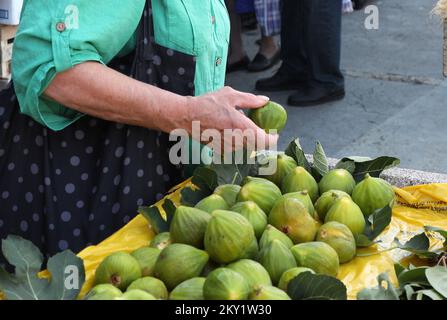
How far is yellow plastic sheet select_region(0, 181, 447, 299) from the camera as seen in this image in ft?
5.25

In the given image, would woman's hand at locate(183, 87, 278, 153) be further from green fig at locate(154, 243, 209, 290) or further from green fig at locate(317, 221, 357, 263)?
green fig at locate(154, 243, 209, 290)

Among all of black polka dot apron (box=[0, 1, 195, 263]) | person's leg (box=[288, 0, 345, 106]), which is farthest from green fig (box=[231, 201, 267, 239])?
person's leg (box=[288, 0, 345, 106])

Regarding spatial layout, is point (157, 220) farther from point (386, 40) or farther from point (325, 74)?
point (386, 40)

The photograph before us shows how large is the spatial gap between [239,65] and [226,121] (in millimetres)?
3732

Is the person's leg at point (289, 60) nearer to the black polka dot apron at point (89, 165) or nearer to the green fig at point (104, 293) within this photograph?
the black polka dot apron at point (89, 165)

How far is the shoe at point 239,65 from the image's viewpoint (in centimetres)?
539

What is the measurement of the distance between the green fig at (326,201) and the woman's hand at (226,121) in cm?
16

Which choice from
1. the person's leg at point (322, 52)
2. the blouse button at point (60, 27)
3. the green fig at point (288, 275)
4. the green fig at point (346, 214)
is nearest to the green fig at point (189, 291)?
the green fig at point (288, 275)

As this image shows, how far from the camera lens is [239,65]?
5422 mm

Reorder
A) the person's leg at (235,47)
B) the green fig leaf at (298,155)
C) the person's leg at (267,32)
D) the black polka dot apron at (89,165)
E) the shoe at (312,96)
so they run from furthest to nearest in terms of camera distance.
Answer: the person's leg at (235,47), the person's leg at (267,32), the shoe at (312,96), the green fig leaf at (298,155), the black polka dot apron at (89,165)

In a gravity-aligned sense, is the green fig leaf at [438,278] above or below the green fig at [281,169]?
below

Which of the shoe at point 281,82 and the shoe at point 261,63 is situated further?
the shoe at point 261,63

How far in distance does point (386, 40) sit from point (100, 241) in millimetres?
4426

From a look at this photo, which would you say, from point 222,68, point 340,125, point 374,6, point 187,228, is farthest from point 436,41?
point 187,228
